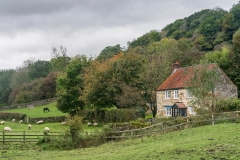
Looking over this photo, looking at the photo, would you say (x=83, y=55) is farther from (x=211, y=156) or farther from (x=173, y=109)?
(x=211, y=156)

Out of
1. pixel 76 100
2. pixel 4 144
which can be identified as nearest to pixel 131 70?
pixel 76 100

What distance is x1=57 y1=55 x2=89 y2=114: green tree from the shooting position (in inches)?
2078

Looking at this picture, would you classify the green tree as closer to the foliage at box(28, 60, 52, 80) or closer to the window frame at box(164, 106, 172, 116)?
the window frame at box(164, 106, 172, 116)

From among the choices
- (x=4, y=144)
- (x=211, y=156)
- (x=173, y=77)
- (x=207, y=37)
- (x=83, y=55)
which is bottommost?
(x=4, y=144)

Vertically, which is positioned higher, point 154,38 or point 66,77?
point 154,38

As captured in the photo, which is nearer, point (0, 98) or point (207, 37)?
point (207, 37)

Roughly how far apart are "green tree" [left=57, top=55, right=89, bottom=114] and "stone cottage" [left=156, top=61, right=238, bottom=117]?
15.7m

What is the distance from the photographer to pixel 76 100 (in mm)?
53031

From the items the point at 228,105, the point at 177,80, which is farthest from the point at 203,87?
the point at 177,80

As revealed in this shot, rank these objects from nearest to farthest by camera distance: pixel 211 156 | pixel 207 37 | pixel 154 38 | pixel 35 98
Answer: pixel 211 156 → pixel 35 98 → pixel 207 37 → pixel 154 38

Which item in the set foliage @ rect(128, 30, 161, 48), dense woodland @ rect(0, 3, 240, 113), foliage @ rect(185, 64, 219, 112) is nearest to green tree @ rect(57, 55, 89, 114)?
dense woodland @ rect(0, 3, 240, 113)

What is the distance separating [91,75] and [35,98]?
1694 inches

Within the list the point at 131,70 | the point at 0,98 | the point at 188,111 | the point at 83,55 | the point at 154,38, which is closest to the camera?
the point at 188,111

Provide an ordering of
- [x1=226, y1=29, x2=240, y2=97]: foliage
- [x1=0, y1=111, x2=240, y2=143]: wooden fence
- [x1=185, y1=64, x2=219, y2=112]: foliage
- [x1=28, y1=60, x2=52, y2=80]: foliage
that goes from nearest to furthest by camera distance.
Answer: [x1=0, y1=111, x2=240, y2=143]: wooden fence
[x1=185, y1=64, x2=219, y2=112]: foliage
[x1=226, y1=29, x2=240, y2=97]: foliage
[x1=28, y1=60, x2=52, y2=80]: foliage
